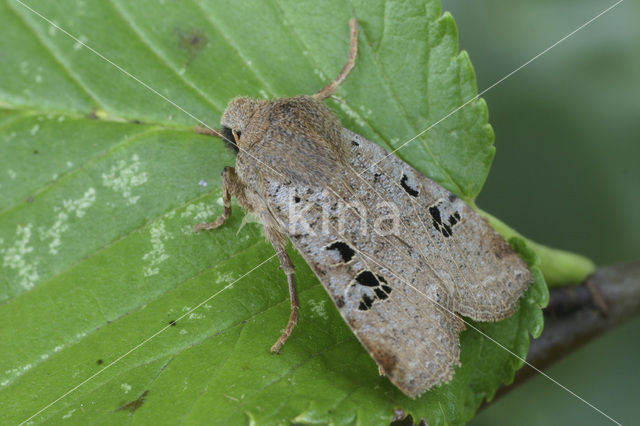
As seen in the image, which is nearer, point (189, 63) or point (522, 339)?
point (522, 339)

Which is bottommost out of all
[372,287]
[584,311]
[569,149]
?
[584,311]

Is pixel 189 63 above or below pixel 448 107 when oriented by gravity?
above

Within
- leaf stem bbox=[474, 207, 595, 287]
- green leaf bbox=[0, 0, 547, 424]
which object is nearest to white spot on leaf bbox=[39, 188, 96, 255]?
green leaf bbox=[0, 0, 547, 424]

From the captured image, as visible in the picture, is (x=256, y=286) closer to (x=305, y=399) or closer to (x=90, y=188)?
(x=305, y=399)

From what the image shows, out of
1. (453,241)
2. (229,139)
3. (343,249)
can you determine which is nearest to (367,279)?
(343,249)

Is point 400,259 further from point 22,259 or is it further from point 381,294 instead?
point 22,259

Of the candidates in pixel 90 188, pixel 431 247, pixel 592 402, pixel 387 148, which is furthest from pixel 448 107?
pixel 592 402

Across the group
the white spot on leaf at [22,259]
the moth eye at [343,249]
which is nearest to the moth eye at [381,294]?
the moth eye at [343,249]
